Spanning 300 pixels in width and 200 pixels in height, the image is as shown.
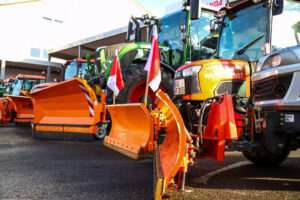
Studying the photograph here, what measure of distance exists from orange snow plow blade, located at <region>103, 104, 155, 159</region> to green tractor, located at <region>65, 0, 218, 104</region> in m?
1.23

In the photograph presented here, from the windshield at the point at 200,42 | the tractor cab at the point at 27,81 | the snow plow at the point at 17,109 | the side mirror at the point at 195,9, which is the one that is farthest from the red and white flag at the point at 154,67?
the tractor cab at the point at 27,81

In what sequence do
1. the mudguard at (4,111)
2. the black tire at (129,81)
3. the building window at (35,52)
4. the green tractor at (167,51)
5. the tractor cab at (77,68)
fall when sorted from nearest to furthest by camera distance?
the black tire at (129,81) → the green tractor at (167,51) → the tractor cab at (77,68) → the mudguard at (4,111) → the building window at (35,52)

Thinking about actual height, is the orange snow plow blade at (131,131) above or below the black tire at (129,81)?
below

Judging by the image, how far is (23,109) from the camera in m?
9.66

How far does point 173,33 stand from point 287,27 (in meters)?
3.73

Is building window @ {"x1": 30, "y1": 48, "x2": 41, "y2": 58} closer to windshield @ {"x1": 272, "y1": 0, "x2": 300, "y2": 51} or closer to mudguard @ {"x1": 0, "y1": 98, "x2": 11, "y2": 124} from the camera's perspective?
mudguard @ {"x1": 0, "y1": 98, "x2": 11, "y2": 124}

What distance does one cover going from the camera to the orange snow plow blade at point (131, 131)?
4.01 metres

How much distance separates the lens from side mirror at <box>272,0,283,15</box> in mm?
3746

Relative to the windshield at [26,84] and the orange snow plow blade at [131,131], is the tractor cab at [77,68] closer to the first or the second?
the windshield at [26,84]

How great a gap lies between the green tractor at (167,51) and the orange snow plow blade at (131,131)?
123 centimetres

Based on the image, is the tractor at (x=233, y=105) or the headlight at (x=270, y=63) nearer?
the tractor at (x=233, y=105)

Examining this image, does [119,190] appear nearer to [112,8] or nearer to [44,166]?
[44,166]

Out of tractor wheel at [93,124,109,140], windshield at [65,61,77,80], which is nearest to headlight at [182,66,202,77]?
tractor wheel at [93,124,109,140]

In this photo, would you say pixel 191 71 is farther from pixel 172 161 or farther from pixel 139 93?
pixel 139 93
